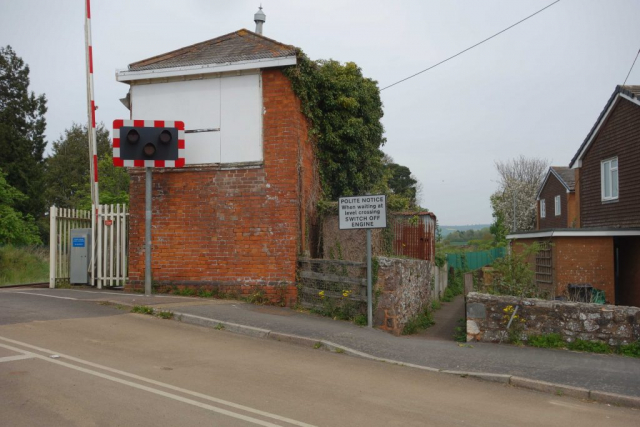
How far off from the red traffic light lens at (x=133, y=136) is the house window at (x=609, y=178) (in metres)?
16.6

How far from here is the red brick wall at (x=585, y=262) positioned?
15.4 metres

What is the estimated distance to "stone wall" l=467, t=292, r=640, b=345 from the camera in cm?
970

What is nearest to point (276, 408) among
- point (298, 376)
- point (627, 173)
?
point (298, 376)

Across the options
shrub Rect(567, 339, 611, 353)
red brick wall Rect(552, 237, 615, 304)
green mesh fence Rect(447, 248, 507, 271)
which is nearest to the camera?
shrub Rect(567, 339, 611, 353)

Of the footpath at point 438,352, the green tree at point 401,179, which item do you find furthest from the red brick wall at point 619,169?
the green tree at point 401,179

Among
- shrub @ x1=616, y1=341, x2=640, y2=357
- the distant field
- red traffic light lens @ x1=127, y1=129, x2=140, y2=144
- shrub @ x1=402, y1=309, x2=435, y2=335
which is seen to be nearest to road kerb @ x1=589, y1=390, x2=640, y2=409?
shrub @ x1=616, y1=341, x2=640, y2=357

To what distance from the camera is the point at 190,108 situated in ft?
43.1

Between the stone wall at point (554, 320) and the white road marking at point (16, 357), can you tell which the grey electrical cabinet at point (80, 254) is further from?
the stone wall at point (554, 320)

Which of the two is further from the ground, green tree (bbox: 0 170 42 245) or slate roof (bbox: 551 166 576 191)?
slate roof (bbox: 551 166 576 191)

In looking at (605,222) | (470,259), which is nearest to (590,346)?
(605,222)

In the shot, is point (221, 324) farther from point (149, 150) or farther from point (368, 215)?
point (149, 150)

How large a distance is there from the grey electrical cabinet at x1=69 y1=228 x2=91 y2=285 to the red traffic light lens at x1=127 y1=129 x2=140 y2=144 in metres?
3.48

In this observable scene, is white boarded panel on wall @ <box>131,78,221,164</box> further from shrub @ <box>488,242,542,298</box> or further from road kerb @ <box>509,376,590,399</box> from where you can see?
road kerb @ <box>509,376,590,399</box>

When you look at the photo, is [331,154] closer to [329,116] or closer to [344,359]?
[329,116]
